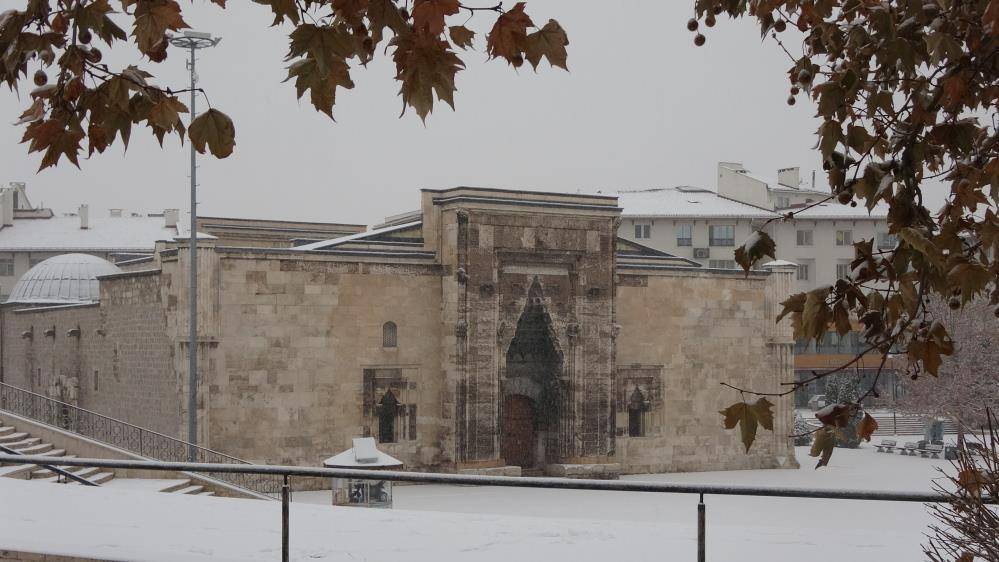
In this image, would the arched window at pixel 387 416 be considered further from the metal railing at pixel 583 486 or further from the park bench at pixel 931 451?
the park bench at pixel 931 451

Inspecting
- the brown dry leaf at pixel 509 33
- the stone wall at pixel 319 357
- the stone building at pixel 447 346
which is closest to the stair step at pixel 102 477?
the stone building at pixel 447 346

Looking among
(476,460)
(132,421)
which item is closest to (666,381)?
(476,460)

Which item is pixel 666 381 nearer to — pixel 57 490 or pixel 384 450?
pixel 384 450

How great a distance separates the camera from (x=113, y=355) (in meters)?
29.4

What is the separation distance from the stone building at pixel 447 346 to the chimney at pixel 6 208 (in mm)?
39515

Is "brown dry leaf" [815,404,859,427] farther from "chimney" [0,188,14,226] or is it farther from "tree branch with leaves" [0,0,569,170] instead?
"chimney" [0,188,14,226]

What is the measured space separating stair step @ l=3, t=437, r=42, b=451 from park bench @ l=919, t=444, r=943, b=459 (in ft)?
100

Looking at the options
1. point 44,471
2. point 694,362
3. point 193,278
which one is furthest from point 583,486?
point 694,362

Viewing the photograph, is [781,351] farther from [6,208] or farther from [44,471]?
[6,208]

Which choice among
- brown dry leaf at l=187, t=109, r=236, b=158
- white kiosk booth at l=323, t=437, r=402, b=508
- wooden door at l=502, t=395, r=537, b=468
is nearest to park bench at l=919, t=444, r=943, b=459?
wooden door at l=502, t=395, r=537, b=468

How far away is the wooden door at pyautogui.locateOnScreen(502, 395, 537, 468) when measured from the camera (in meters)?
29.5

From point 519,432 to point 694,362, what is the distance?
5.89 m

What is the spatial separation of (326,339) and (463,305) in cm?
355

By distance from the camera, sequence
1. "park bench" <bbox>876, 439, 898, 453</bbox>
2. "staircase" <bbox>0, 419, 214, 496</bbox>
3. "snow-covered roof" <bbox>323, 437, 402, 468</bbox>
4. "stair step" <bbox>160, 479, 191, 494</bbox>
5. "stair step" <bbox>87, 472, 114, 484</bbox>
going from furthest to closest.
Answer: "park bench" <bbox>876, 439, 898, 453</bbox>
"snow-covered roof" <bbox>323, 437, 402, 468</bbox>
"stair step" <bbox>160, 479, 191, 494</bbox>
"stair step" <bbox>87, 472, 114, 484</bbox>
"staircase" <bbox>0, 419, 214, 496</bbox>
